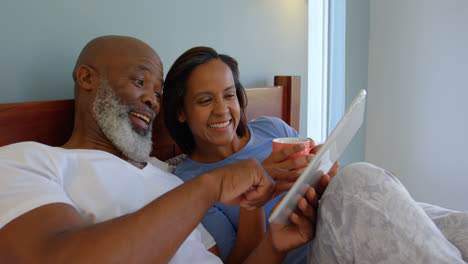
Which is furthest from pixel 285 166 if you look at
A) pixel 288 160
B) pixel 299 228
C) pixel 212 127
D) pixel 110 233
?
pixel 110 233

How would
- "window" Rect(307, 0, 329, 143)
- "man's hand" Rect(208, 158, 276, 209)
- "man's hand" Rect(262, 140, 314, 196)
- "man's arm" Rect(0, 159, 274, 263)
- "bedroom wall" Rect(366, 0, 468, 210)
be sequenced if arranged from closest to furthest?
1. "man's arm" Rect(0, 159, 274, 263)
2. "man's hand" Rect(208, 158, 276, 209)
3. "man's hand" Rect(262, 140, 314, 196)
4. "bedroom wall" Rect(366, 0, 468, 210)
5. "window" Rect(307, 0, 329, 143)

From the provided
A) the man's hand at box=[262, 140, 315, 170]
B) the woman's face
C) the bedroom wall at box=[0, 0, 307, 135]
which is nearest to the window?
the bedroom wall at box=[0, 0, 307, 135]

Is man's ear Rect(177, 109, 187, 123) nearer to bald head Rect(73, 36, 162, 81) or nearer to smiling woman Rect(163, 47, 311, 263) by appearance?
smiling woman Rect(163, 47, 311, 263)

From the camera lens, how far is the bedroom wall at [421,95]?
2.44 meters

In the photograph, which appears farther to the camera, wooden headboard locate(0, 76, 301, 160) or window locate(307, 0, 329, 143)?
window locate(307, 0, 329, 143)

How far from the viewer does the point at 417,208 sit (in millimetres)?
662

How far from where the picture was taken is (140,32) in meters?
1.32

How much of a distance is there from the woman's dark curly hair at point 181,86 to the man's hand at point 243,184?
0.61 m

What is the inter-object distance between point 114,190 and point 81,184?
0.28 ft

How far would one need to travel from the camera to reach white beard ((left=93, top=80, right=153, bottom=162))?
98cm

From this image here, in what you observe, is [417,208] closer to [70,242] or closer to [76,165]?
[70,242]

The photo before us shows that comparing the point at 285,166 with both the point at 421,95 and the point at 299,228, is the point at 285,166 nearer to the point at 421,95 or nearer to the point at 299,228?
the point at 299,228

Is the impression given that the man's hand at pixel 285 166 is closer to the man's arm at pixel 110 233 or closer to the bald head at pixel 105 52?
the man's arm at pixel 110 233

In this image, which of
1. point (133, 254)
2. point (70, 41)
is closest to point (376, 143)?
point (70, 41)
